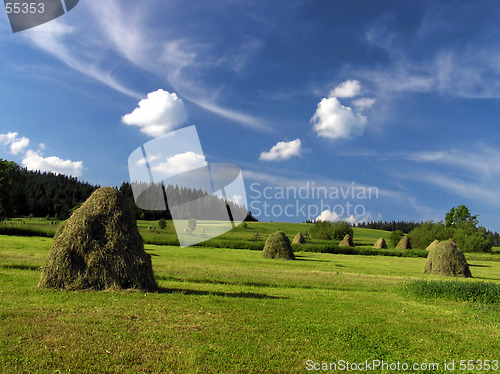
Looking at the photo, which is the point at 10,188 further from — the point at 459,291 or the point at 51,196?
the point at 459,291

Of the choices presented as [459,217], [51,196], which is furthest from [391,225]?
[51,196]

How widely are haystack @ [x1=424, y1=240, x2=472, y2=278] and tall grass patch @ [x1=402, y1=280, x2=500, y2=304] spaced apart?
1518 cm

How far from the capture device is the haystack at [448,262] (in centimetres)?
3097

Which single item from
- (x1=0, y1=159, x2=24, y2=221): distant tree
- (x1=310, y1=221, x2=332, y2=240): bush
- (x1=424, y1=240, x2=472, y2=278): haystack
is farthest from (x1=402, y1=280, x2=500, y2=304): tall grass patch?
(x1=310, y1=221, x2=332, y2=240): bush

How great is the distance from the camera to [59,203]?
113 m

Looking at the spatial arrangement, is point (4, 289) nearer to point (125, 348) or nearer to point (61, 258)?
point (61, 258)

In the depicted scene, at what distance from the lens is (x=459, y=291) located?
16578mm

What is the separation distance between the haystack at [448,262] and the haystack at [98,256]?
1103 inches

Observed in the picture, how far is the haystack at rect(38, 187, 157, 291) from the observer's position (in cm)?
1232

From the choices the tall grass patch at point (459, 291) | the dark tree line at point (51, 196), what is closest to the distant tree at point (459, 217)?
the dark tree line at point (51, 196)

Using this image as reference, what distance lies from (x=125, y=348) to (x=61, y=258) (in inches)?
261

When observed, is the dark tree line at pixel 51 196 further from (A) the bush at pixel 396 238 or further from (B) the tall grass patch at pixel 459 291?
(A) the bush at pixel 396 238

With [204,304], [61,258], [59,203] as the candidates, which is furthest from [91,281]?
[59,203]

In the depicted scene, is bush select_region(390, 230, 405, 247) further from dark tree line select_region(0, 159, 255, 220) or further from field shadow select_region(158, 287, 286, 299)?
field shadow select_region(158, 287, 286, 299)
